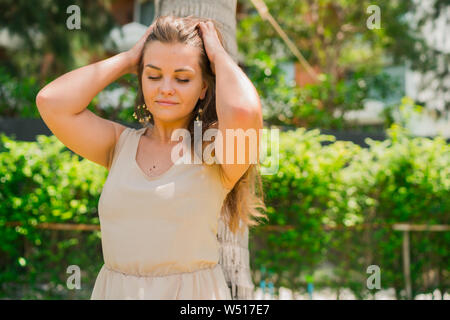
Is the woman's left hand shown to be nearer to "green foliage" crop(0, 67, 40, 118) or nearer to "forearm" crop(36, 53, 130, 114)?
"forearm" crop(36, 53, 130, 114)

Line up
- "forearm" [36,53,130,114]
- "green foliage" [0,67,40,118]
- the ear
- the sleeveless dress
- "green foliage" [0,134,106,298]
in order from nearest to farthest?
the sleeveless dress < "forearm" [36,53,130,114] < the ear < "green foliage" [0,134,106,298] < "green foliage" [0,67,40,118]

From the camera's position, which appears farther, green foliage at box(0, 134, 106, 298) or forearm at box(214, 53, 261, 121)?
green foliage at box(0, 134, 106, 298)

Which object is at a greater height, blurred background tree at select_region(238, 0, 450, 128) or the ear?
blurred background tree at select_region(238, 0, 450, 128)

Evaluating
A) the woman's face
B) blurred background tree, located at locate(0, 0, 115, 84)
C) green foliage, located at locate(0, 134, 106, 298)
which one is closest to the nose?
the woman's face

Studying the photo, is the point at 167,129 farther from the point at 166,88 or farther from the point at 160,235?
the point at 160,235

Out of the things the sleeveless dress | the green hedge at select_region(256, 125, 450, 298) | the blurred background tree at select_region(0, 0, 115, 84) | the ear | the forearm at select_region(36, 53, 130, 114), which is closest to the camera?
the sleeveless dress

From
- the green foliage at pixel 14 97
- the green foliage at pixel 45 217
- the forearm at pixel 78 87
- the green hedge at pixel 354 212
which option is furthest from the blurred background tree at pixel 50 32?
the forearm at pixel 78 87

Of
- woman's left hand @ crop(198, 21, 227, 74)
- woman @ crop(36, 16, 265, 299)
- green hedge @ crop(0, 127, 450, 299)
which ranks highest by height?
woman's left hand @ crop(198, 21, 227, 74)

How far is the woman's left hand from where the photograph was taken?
166 centimetres

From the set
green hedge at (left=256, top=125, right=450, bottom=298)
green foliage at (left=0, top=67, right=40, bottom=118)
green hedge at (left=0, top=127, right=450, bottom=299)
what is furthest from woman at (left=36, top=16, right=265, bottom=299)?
green foliage at (left=0, top=67, right=40, bottom=118)

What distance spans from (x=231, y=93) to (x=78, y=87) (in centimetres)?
59

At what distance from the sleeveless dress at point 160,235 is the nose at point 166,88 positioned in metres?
0.27

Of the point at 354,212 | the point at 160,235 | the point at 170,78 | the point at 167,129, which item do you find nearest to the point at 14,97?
the point at 354,212
